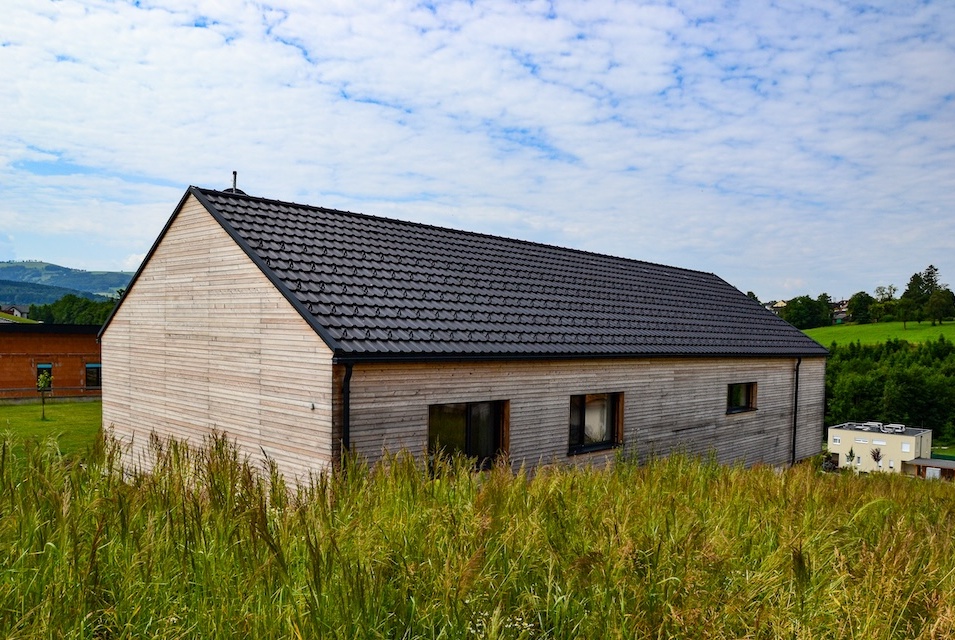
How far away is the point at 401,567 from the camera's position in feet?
9.23

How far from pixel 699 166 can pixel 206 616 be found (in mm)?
19216

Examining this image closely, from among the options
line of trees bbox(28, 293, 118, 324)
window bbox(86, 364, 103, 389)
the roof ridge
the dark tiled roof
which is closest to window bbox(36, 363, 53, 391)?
window bbox(86, 364, 103, 389)

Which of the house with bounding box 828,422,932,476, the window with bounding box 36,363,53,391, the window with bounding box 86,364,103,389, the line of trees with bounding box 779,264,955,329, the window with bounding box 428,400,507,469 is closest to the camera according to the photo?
the window with bounding box 428,400,507,469

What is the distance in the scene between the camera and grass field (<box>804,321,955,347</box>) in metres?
69.6

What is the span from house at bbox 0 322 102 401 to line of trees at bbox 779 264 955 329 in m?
77.8

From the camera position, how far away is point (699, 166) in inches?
744

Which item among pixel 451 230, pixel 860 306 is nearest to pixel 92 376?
pixel 451 230

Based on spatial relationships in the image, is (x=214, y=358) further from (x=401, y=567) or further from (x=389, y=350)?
(x=401, y=567)

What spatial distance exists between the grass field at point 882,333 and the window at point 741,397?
189 ft

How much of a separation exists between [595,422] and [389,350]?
5290mm

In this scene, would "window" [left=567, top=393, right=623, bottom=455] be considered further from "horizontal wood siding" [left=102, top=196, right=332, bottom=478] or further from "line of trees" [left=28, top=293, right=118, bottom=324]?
"line of trees" [left=28, top=293, right=118, bottom=324]

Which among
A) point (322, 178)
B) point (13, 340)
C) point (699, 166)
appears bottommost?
Result: point (13, 340)

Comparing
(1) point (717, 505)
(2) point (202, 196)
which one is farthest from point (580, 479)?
(2) point (202, 196)

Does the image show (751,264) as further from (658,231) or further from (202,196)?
(202,196)
